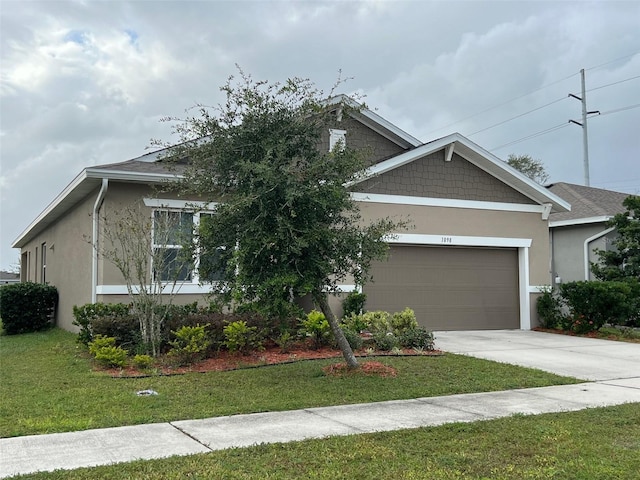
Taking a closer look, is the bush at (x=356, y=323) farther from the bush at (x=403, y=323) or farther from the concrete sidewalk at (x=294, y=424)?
the concrete sidewalk at (x=294, y=424)

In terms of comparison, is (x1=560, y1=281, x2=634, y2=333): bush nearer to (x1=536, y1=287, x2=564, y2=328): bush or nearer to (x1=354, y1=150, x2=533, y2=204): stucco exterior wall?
(x1=536, y1=287, x2=564, y2=328): bush

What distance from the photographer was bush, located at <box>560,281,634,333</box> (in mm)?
14547

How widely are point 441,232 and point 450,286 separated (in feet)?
4.83

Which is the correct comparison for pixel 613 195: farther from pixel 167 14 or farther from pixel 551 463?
pixel 551 463

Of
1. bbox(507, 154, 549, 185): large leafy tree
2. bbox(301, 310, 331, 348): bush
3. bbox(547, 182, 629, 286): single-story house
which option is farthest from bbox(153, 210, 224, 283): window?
bbox(507, 154, 549, 185): large leafy tree

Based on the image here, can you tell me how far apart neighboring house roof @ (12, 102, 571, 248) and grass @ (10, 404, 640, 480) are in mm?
7852

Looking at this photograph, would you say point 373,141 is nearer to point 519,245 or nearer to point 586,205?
point 519,245

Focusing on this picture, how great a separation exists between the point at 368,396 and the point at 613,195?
2066 centimetres

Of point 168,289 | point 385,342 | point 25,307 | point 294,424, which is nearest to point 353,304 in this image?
point 385,342

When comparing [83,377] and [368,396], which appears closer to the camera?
[368,396]

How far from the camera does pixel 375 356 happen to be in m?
10.7

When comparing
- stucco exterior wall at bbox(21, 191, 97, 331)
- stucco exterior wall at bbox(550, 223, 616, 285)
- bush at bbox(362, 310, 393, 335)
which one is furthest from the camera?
stucco exterior wall at bbox(550, 223, 616, 285)

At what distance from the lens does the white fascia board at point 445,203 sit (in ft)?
47.6

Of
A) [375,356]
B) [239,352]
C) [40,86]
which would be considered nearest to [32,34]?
[40,86]
